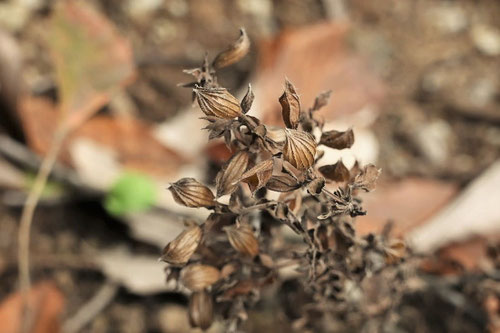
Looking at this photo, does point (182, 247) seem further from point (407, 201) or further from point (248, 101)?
point (407, 201)

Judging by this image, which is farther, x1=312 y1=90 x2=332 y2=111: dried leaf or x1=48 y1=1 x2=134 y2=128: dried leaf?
x1=48 y1=1 x2=134 y2=128: dried leaf

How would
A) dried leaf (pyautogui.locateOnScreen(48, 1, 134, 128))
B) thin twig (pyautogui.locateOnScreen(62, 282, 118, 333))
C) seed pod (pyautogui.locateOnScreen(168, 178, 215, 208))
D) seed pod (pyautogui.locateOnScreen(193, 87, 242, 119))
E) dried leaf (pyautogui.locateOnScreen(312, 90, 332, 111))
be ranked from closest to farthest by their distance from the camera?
seed pod (pyautogui.locateOnScreen(193, 87, 242, 119)) < seed pod (pyautogui.locateOnScreen(168, 178, 215, 208)) < dried leaf (pyautogui.locateOnScreen(312, 90, 332, 111)) < thin twig (pyautogui.locateOnScreen(62, 282, 118, 333)) < dried leaf (pyautogui.locateOnScreen(48, 1, 134, 128))

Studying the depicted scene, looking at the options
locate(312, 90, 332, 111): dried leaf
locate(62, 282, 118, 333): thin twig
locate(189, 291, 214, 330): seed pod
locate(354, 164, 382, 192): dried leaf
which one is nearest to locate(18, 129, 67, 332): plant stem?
locate(62, 282, 118, 333): thin twig

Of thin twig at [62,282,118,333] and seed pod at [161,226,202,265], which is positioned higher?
thin twig at [62,282,118,333]

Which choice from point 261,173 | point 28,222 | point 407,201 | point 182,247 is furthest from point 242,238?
point 407,201

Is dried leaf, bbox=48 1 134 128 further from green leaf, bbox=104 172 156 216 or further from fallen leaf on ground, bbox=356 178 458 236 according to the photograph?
fallen leaf on ground, bbox=356 178 458 236

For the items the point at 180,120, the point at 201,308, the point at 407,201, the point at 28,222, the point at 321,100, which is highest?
the point at 180,120
